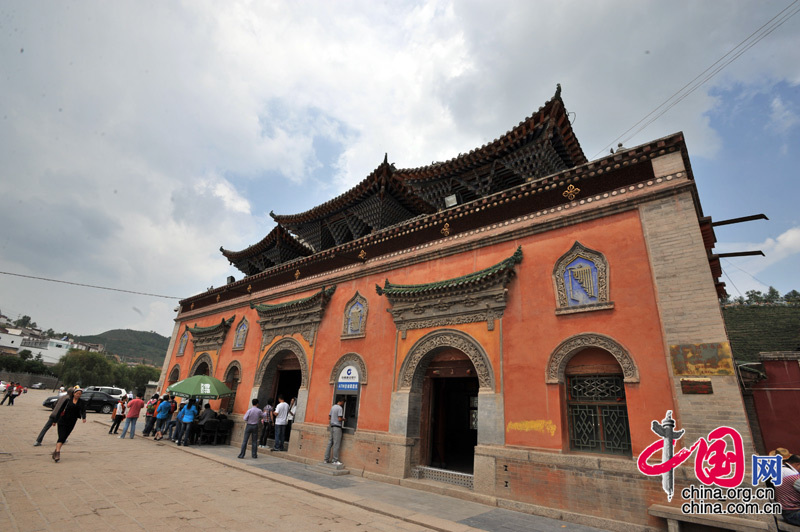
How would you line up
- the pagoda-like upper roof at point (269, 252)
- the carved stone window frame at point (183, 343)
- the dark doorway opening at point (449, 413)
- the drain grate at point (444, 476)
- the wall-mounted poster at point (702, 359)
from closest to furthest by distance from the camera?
the wall-mounted poster at point (702, 359) → the drain grate at point (444, 476) → the dark doorway opening at point (449, 413) → the pagoda-like upper roof at point (269, 252) → the carved stone window frame at point (183, 343)

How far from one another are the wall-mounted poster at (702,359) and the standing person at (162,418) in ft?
48.5

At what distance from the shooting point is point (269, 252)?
1775cm

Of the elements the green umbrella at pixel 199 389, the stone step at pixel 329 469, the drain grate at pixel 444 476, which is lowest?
the stone step at pixel 329 469

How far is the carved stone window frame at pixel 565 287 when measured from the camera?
7027mm

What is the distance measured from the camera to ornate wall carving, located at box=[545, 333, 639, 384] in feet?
21.0

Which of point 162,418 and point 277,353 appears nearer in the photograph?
point 162,418

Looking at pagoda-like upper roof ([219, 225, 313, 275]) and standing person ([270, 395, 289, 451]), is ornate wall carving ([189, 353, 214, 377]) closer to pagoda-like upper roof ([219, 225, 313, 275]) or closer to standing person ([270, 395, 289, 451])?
pagoda-like upper roof ([219, 225, 313, 275])

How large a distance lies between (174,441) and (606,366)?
44.0 ft

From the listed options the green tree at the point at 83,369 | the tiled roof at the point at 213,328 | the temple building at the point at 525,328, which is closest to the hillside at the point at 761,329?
the temple building at the point at 525,328

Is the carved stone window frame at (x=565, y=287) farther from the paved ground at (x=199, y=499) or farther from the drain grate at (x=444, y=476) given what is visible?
the drain grate at (x=444, y=476)

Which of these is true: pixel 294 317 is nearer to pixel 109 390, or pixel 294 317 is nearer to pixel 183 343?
pixel 183 343

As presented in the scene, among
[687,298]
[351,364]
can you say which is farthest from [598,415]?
[351,364]

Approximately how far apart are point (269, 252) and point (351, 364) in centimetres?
899

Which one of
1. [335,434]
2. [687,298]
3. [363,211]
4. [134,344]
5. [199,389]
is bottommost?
[335,434]
